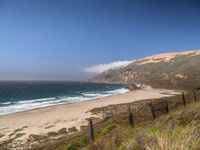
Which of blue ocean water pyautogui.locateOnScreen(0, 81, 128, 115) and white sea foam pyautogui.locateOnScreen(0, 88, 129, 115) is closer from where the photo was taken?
white sea foam pyautogui.locateOnScreen(0, 88, 129, 115)

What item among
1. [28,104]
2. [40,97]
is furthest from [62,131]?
[40,97]

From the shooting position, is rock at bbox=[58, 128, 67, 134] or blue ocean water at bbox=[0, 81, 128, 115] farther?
blue ocean water at bbox=[0, 81, 128, 115]

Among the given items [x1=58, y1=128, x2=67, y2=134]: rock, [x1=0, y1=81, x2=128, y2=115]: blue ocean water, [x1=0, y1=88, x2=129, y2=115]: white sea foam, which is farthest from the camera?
[x1=0, y1=81, x2=128, y2=115]: blue ocean water

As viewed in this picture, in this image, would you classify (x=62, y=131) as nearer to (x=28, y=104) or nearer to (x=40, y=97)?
(x=28, y=104)

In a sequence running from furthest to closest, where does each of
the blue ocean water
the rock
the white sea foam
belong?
1. the blue ocean water
2. the white sea foam
3. the rock

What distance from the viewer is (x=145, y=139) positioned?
4398 mm

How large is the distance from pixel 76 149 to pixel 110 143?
3.69 meters

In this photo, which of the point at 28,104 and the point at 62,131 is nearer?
the point at 62,131

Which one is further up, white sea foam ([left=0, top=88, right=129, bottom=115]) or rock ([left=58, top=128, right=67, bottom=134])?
rock ([left=58, top=128, right=67, bottom=134])

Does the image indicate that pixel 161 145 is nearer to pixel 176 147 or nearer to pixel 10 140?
pixel 176 147

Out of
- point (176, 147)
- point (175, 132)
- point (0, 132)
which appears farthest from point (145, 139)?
point (0, 132)

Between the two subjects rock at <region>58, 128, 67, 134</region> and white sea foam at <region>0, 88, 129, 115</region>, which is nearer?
rock at <region>58, 128, 67, 134</region>

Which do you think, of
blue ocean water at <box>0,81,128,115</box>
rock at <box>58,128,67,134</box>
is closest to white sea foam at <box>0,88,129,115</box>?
blue ocean water at <box>0,81,128,115</box>

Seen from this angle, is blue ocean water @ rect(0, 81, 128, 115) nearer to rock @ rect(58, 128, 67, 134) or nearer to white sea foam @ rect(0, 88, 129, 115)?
white sea foam @ rect(0, 88, 129, 115)
